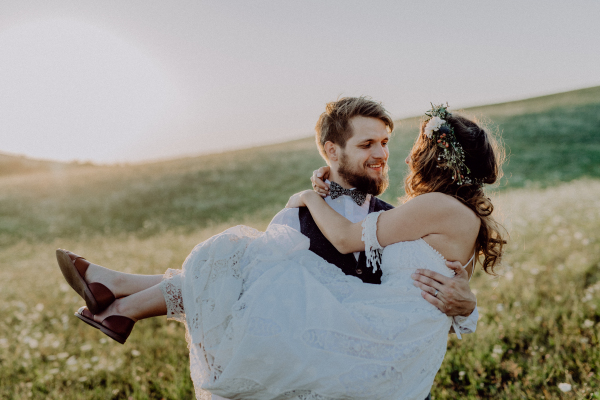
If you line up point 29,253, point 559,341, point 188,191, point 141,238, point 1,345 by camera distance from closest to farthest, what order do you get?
point 559,341, point 1,345, point 29,253, point 141,238, point 188,191

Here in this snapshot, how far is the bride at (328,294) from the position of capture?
8.93 feet

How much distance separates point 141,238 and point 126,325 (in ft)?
37.3

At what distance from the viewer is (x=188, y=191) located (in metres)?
23.2

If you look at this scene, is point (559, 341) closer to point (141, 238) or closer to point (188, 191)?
point (141, 238)

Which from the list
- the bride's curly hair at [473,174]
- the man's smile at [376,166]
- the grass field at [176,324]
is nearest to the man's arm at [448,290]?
the bride's curly hair at [473,174]

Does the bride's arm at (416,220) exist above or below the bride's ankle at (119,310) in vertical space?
above

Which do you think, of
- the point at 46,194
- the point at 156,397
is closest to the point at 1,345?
the point at 156,397

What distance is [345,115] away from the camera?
4.33 meters

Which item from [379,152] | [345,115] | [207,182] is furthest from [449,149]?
[207,182]

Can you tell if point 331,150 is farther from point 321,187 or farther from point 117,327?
point 117,327

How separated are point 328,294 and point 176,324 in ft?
12.8

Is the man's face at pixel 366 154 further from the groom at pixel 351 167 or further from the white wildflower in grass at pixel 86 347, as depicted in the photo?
the white wildflower in grass at pixel 86 347

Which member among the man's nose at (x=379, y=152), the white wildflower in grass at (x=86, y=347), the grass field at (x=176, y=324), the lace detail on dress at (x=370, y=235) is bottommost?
the grass field at (x=176, y=324)

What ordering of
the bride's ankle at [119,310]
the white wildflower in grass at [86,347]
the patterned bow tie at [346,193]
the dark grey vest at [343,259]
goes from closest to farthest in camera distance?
the bride's ankle at [119,310] → the dark grey vest at [343,259] → the patterned bow tie at [346,193] → the white wildflower in grass at [86,347]
